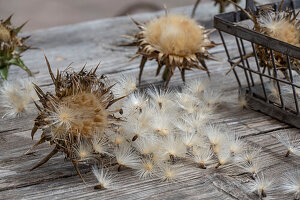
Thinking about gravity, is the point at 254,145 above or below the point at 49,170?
below

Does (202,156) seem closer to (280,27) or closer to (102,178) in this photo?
(102,178)

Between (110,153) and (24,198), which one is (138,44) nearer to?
(110,153)

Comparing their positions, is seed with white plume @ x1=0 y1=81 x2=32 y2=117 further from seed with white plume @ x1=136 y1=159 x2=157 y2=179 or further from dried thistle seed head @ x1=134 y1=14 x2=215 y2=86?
seed with white plume @ x1=136 y1=159 x2=157 y2=179

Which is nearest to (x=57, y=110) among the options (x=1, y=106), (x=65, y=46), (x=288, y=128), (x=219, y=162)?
(x=219, y=162)

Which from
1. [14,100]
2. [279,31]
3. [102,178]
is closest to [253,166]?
[102,178]

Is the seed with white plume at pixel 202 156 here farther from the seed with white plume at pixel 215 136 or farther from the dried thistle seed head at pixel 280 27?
the dried thistle seed head at pixel 280 27
